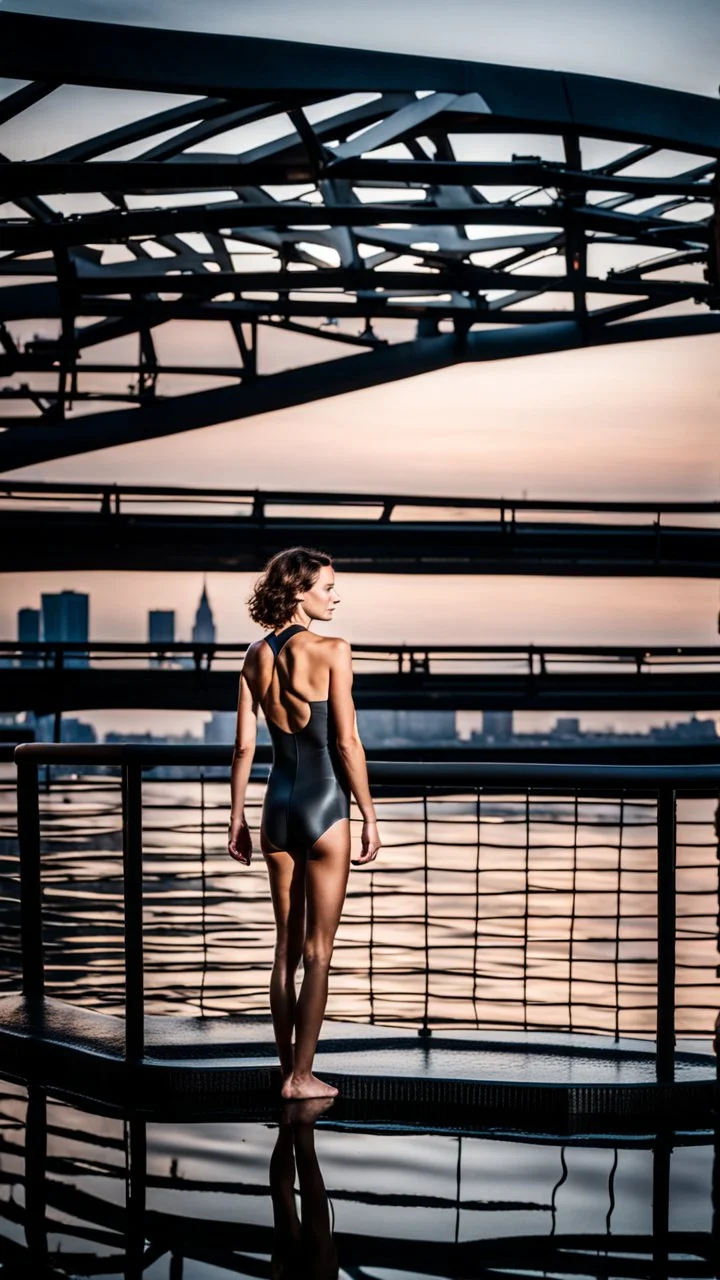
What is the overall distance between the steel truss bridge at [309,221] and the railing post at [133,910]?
155 inches

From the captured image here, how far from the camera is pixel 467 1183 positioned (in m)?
3.50

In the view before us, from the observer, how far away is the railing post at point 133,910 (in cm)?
422

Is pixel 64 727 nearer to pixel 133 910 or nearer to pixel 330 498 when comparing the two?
pixel 330 498

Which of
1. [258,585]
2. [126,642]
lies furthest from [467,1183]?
[126,642]

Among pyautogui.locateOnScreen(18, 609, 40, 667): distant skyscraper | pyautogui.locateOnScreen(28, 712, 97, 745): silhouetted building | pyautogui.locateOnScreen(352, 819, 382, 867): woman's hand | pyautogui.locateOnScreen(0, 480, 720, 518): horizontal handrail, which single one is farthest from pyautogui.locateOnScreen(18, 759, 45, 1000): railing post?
pyautogui.locateOnScreen(0, 480, 720, 518): horizontal handrail

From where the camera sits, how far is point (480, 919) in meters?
4.50

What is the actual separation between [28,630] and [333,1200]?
17.4 meters

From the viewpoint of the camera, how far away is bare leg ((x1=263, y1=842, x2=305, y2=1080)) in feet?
13.3

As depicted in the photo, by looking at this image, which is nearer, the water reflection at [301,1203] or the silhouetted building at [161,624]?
the water reflection at [301,1203]

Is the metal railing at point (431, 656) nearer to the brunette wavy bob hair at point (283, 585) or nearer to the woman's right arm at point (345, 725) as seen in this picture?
the brunette wavy bob hair at point (283, 585)

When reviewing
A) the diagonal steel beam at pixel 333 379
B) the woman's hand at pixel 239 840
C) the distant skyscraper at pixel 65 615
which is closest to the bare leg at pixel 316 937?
the woman's hand at pixel 239 840

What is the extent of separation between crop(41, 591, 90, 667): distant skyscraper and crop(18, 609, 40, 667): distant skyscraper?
0.54 feet

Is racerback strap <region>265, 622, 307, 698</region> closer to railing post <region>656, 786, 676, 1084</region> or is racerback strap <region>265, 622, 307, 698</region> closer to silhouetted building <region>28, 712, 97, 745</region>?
railing post <region>656, 786, 676, 1084</region>

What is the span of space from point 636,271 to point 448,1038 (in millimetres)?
11559
